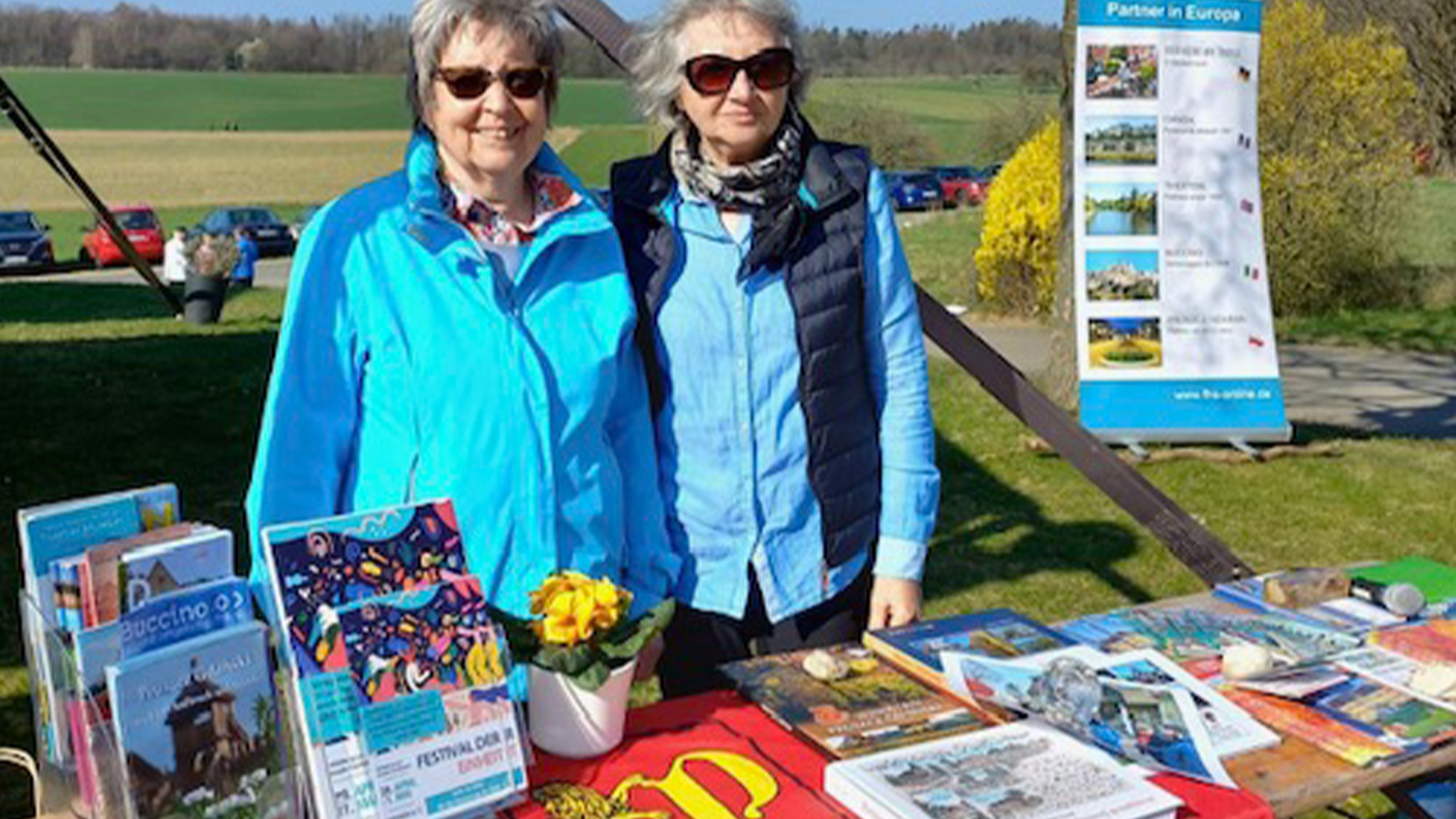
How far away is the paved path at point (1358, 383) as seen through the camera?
8.84 metres

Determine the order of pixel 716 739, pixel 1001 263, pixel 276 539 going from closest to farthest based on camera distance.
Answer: pixel 276 539
pixel 716 739
pixel 1001 263

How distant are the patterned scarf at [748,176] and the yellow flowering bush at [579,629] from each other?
751mm

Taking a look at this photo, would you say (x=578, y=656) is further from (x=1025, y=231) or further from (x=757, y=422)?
(x=1025, y=231)

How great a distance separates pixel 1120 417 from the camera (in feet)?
24.0

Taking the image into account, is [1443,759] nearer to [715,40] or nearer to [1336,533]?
[715,40]

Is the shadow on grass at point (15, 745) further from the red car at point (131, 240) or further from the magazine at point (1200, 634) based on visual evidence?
the red car at point (131, 240)

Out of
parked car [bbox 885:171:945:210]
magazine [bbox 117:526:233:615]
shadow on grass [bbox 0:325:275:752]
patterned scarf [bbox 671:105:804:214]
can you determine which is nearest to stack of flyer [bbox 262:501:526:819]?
magazine [bbox 117:526:233:615]

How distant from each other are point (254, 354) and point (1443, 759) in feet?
33.3

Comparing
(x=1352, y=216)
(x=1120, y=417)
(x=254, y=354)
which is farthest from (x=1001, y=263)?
(x=254, y=354)

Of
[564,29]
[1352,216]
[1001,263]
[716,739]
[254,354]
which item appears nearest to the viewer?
[716,739]

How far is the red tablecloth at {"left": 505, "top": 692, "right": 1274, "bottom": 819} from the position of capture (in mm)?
1730

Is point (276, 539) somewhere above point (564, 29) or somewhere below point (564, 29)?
below

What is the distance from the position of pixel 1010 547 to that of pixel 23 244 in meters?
23.3

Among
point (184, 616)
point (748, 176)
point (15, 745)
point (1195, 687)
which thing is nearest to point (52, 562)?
point (184, 616)
